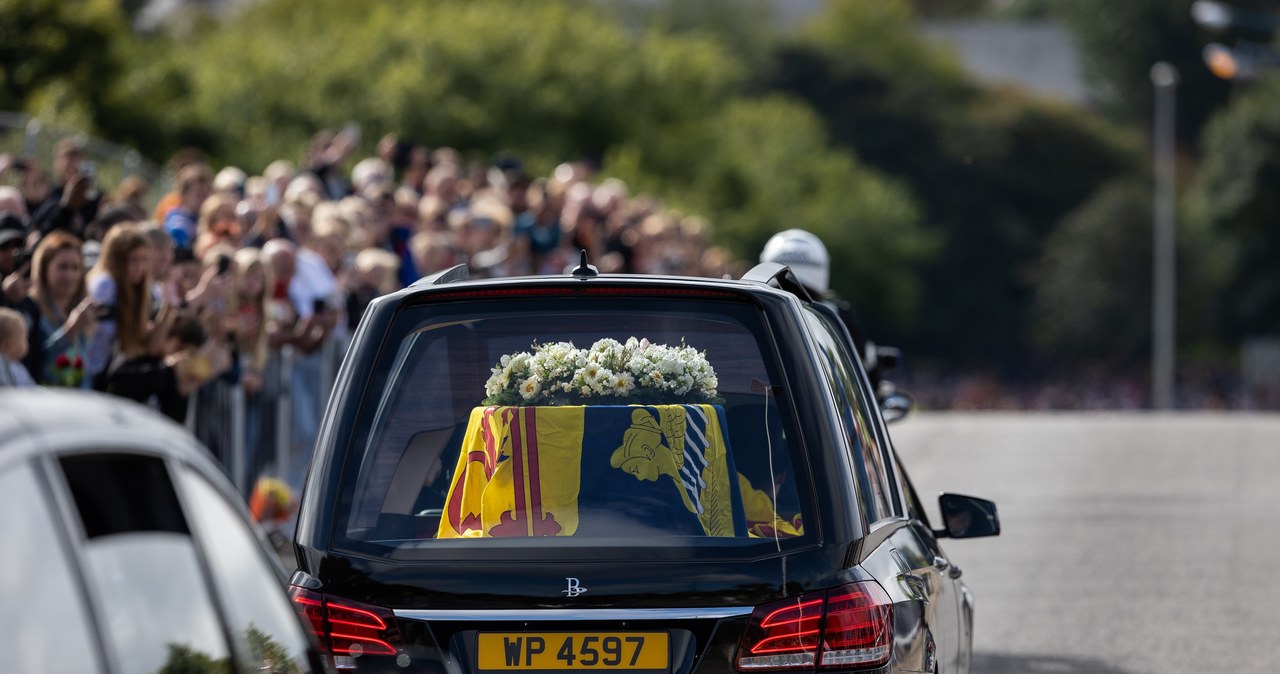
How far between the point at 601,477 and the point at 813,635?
0.56 meters

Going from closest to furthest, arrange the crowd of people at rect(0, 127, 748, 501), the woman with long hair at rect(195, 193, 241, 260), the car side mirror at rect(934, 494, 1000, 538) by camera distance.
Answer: the car side mirror at rect(934, 494, 1000, 538) → the crowd of people at rect(0, 127, 748, 501) → the woman with long hair at rect(195, 193, 241, 260)

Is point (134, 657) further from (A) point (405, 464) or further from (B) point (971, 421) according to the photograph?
(B) point (971, 421)

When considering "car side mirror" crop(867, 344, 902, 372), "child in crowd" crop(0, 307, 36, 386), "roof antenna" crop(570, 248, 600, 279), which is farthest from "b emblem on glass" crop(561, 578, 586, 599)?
"car side mirror" crop(867, 344, 902, 372)

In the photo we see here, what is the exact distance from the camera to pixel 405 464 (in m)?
4.88

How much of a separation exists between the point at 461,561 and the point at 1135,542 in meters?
11.1

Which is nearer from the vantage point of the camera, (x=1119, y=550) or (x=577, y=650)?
(x=577, y=650)

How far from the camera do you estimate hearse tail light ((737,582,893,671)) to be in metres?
4.50

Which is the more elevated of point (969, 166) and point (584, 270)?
point (969, 166)

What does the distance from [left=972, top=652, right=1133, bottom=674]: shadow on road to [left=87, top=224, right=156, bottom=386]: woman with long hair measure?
3818 mm

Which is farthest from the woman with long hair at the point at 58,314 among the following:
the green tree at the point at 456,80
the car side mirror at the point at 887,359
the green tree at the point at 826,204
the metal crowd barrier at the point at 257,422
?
the green tree at the point at 826,204

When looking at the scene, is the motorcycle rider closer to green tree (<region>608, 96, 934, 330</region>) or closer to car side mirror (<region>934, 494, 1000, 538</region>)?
car side mirror (<region>934, 494, 1000, 538</region>)

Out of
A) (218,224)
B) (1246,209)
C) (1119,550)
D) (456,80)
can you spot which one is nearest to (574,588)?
(218,224)

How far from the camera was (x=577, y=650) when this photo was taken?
4508mm

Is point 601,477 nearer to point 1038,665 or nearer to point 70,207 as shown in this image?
point 1038,665
